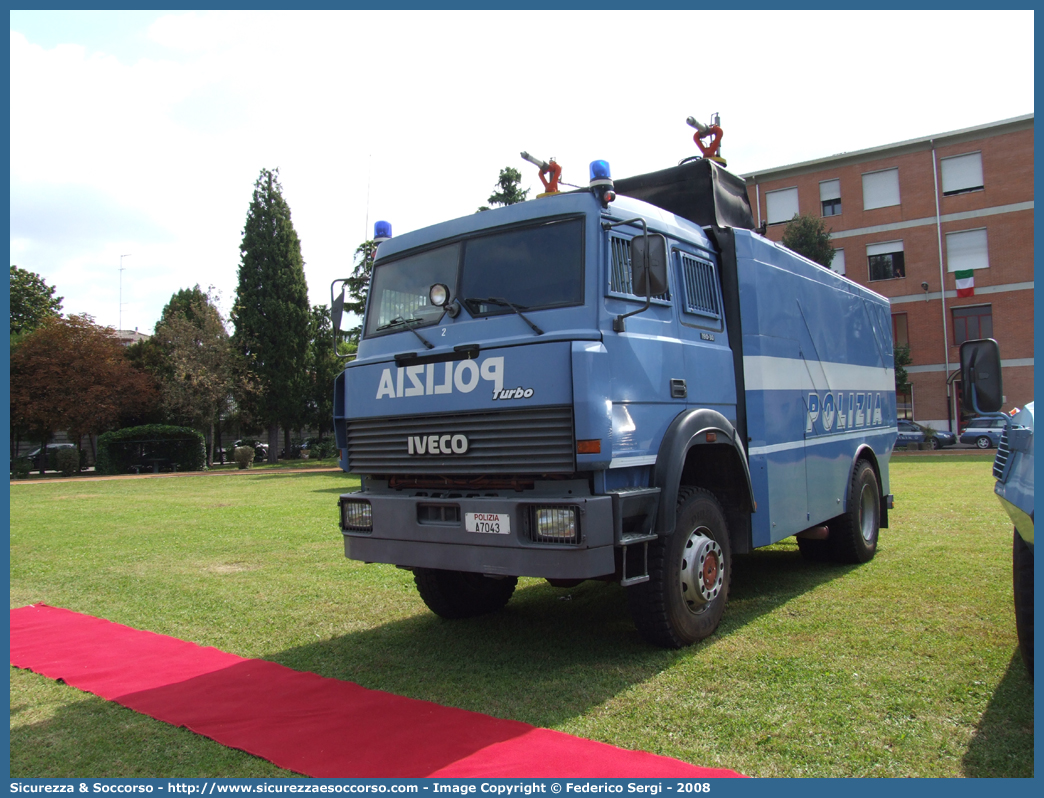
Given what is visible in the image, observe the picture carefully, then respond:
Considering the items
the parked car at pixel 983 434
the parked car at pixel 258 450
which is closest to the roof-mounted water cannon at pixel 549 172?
the parked car at pixel 983 434

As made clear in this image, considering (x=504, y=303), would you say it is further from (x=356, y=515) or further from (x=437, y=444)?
(x=356, y=515)

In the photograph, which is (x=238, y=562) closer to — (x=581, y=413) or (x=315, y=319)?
(x=581, y=413)

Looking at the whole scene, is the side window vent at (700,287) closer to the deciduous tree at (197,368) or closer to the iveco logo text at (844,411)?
the iveco logo text at (844,411)

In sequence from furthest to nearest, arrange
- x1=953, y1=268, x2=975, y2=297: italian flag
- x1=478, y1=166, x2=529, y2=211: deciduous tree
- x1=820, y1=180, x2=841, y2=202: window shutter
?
x1=820, y1=180, x2=841, y2=202: window shutter
x1=953, y1=268, x2=975, y2=297: italian flag
x1=478, y1=166, x2=529, y2=211: deciduous tree

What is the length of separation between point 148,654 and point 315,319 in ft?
115

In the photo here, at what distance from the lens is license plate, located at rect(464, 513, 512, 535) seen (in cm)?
450

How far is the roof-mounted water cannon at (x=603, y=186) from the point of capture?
486 centimetres

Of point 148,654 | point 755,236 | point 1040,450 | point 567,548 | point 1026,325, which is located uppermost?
point 1026,325

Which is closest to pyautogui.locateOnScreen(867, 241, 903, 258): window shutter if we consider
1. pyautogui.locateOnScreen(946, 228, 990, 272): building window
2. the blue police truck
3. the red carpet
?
pyautogui.locateOnScreen(946, 228, 990, 272): building window

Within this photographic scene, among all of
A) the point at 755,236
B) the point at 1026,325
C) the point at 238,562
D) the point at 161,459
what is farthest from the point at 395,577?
the point at 1026,325

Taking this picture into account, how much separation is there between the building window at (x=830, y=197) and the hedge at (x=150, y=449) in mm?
32504

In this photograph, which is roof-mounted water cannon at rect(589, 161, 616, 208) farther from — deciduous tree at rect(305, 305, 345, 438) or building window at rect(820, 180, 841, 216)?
building window at rect(820, 180, 841, 216)

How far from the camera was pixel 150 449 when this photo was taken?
32.3 meters

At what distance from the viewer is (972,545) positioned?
841cm
